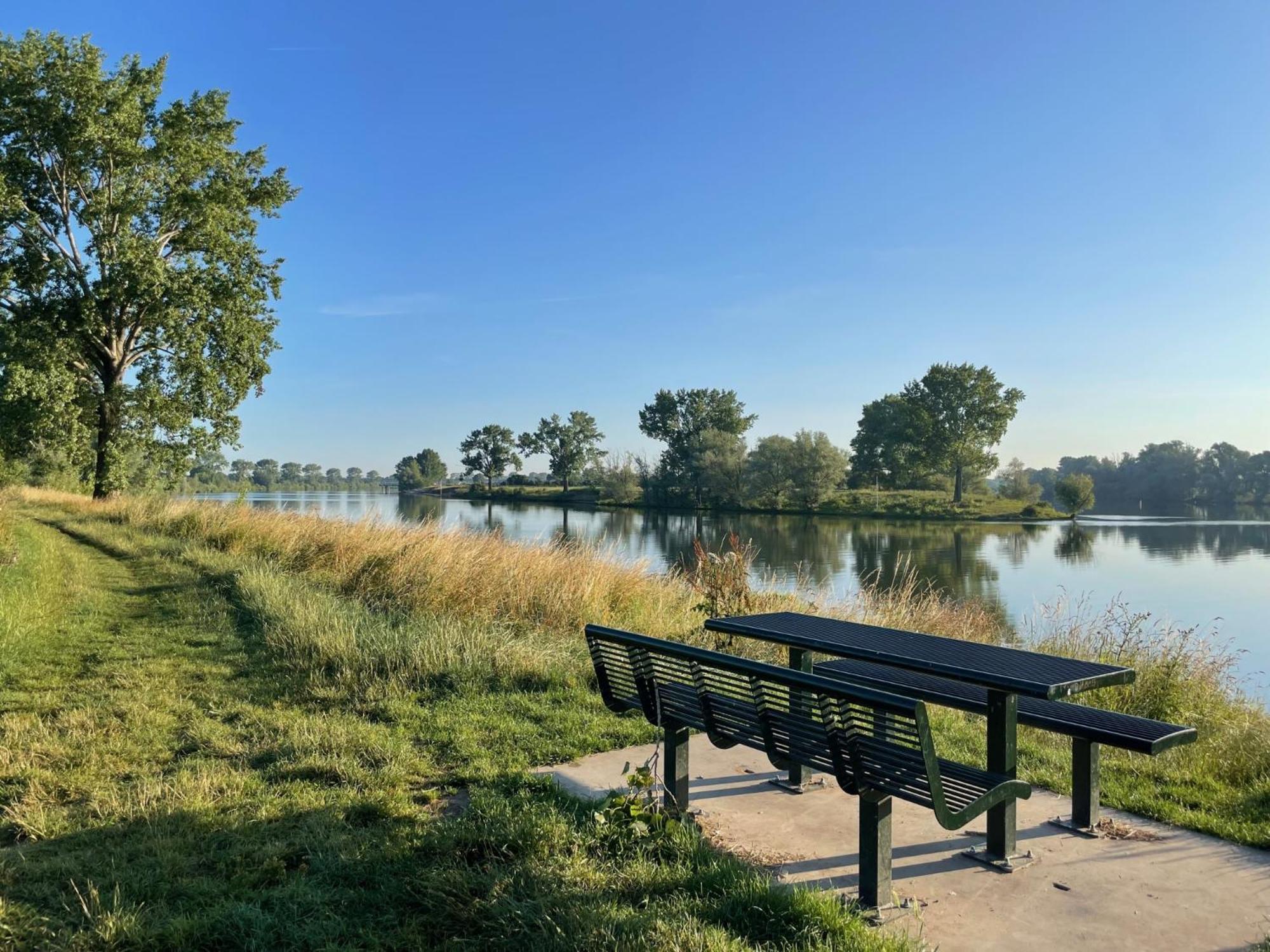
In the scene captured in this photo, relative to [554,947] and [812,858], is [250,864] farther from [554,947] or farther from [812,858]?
[812,858]

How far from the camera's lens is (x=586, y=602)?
26.7 feet

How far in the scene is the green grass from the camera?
236 centimetres

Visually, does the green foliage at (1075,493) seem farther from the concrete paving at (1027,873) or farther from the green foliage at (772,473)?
the concrete paving at (1027,873)

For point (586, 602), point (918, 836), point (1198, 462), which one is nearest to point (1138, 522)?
point (1198, 462)

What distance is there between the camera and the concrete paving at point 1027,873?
252 cm

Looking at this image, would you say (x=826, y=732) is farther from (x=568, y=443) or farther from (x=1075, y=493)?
(x=568, y=443)

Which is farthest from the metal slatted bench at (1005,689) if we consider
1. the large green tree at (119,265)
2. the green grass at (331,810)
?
the large green tree at (119,265)

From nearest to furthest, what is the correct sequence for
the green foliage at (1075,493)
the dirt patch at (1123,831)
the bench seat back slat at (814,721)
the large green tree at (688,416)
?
the bench seat back slat at (814,721) → the dirt patch at (1123,831) → the green foliage at (1075,493) → the large green tree at (688,416)

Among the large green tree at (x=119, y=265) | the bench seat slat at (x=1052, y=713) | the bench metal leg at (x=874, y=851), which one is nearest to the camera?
the bench metal leg at (x=874, y=851)

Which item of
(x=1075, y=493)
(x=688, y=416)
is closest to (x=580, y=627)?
(x=1075, y=493)

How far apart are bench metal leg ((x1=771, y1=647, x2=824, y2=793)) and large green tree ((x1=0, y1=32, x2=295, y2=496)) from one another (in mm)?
19598

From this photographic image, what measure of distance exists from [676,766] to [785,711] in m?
0.74

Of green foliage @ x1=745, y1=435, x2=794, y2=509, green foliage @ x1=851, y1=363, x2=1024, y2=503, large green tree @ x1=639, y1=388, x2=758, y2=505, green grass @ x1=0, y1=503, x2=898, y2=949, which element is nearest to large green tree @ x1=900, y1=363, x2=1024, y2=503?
green foliage @ x1=851, y1=363, x2=1024, y2=503

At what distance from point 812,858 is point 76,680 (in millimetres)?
5079
